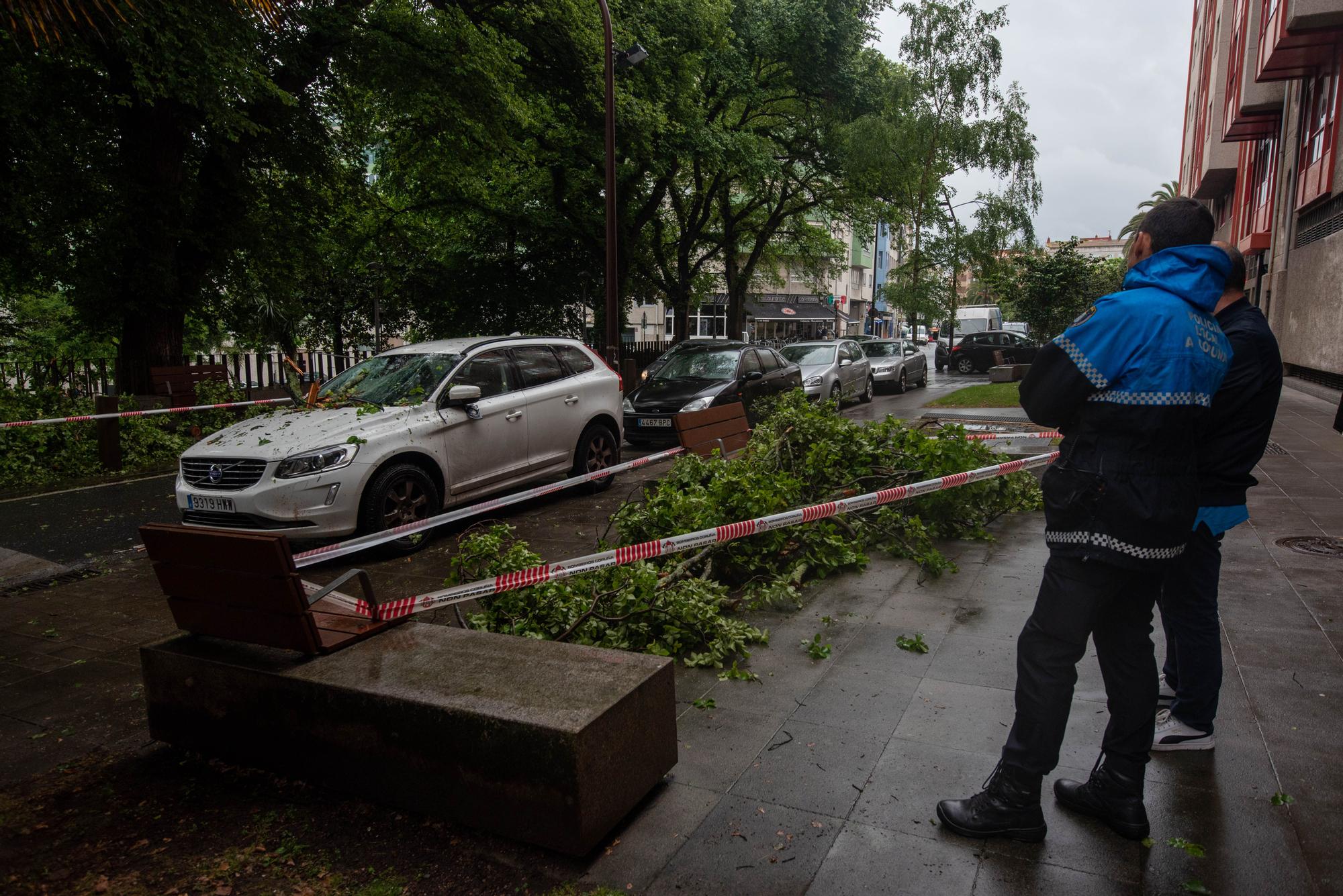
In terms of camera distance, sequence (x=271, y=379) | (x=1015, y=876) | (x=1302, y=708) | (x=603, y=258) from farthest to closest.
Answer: (x=603, y=258) < (x=271, y=379) < (x=1302, y=708) < (x=1015, y=876)

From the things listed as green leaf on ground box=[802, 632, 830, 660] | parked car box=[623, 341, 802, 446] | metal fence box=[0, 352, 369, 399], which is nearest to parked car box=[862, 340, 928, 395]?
parked car box=[623, 341, 802, 446]

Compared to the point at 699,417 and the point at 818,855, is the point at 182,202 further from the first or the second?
the point at 818,855

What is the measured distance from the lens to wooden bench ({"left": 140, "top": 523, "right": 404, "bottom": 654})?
10.4 ft

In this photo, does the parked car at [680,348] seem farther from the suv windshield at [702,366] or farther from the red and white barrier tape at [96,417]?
the red and white barrier tape at [96,417]

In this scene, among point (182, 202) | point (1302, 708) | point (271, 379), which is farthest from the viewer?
point (271, 379)

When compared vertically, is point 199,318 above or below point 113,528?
above

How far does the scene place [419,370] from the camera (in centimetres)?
823

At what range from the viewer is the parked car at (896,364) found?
24812 millimetres

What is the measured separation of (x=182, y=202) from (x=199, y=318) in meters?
3.79

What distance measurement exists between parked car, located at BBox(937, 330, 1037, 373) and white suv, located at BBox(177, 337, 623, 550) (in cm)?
2534

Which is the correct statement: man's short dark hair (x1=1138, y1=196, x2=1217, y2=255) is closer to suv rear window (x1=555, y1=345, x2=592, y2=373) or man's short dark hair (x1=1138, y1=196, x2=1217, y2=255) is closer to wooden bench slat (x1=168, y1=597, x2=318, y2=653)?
wooden bench slat (x1=168, y1=597, x2=318, y2=653)

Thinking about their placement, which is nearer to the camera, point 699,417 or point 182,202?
point 699,417

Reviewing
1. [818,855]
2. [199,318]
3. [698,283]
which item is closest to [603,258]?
[698,283]

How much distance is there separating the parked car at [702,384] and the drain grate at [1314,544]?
722 cm
